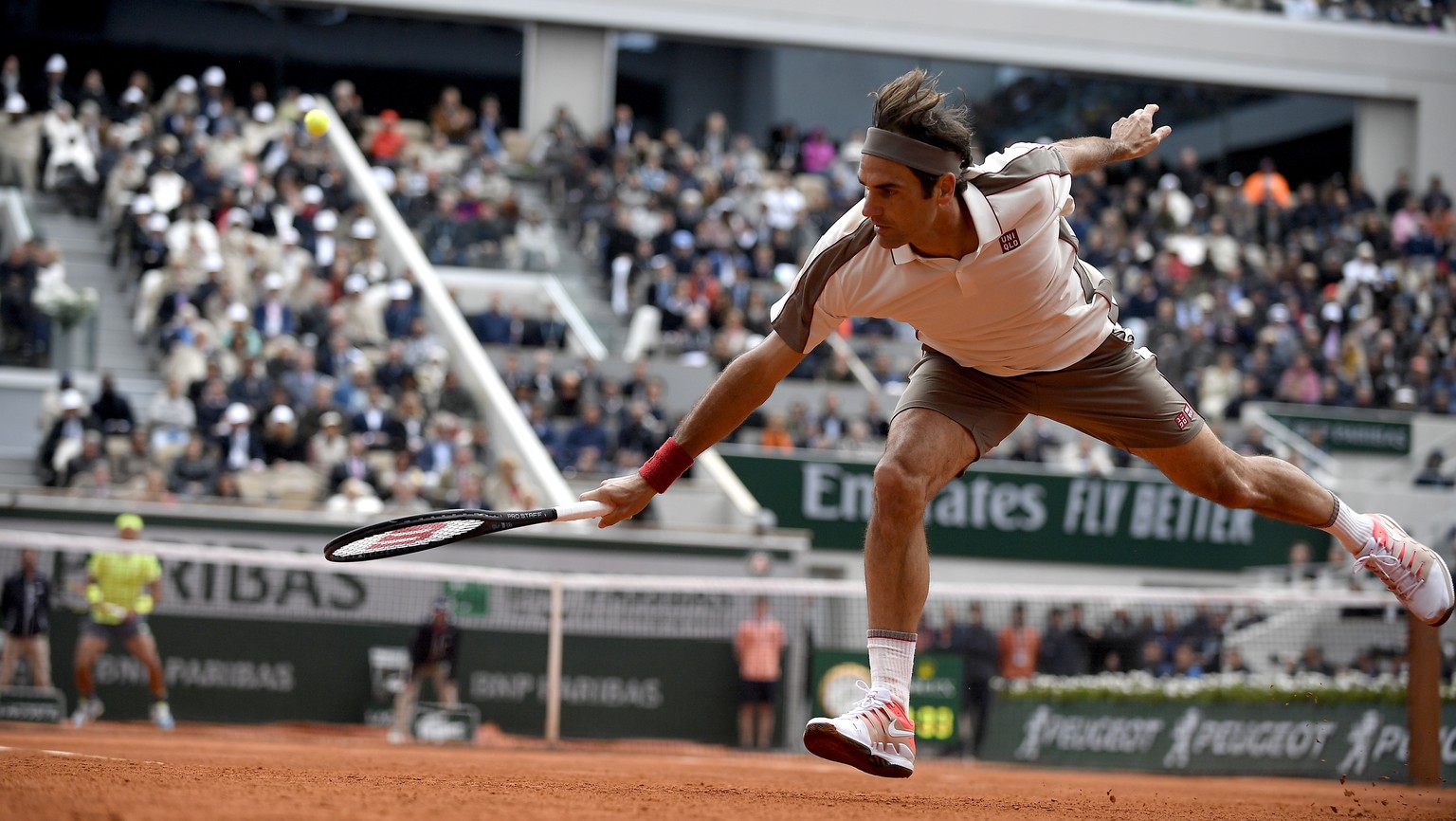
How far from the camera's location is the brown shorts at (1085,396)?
5809 millimetres

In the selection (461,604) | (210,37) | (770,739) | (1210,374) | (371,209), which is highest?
(210,37)

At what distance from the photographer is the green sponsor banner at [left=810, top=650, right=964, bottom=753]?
1500cm

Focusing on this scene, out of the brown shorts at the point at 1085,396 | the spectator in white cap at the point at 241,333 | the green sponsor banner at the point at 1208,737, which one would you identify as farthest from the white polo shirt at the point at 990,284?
the spectator in white cap at the point at 241,333

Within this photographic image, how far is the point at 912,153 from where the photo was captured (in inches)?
200

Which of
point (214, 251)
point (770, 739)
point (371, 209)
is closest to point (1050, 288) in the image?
point (770, 739)

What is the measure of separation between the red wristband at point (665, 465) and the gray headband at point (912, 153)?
1.30 m

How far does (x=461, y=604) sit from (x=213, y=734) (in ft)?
8.32

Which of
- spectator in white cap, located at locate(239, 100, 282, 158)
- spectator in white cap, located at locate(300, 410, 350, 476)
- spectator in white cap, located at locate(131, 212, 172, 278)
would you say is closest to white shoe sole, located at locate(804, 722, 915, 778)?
spectator in white cap, located at locate(300, 410, 350, 476)

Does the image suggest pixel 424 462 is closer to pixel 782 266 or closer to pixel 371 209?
pixel 371 209

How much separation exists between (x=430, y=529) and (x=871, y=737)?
1.73 metres

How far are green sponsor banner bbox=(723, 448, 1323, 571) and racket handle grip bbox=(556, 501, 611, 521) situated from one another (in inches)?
522

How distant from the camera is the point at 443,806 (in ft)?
15.6

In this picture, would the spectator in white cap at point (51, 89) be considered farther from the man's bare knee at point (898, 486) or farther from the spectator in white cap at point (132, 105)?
the man's bare knee at point (898, 486)

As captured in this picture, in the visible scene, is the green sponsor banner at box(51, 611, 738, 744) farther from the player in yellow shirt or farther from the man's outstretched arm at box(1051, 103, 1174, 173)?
the man's outstretched arm at box(1051, 103, 1174, 173)
